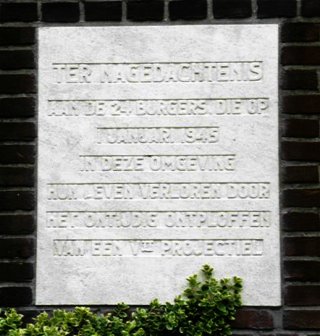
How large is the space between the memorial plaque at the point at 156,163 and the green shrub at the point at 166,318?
0.17ft

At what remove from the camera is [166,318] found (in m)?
2.72

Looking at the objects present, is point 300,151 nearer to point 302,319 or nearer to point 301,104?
point 301,104

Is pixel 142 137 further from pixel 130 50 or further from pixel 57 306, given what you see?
pixel 57 306

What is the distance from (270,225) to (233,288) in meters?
0.31

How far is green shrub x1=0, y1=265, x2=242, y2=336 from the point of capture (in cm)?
273

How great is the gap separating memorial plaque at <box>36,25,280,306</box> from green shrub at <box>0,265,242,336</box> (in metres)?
0.05

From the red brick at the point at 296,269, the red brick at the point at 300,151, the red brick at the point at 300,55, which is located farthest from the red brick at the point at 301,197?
the red brick at the point at 300,55

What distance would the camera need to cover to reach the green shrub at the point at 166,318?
2.73 m

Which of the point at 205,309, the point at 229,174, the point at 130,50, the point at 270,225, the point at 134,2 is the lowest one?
the point at 205,309

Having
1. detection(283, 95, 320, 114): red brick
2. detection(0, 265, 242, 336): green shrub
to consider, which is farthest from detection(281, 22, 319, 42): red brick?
detection(0, 265, 242, 336): green shrub

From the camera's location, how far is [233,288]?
2.76 meters

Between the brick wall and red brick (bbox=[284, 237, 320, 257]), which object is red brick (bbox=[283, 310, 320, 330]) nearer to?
the brick wall

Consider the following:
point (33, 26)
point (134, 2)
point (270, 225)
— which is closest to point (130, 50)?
point (134, 2)

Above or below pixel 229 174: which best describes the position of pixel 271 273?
below
